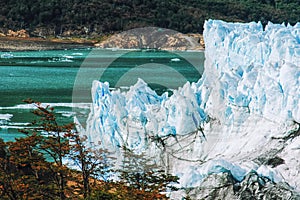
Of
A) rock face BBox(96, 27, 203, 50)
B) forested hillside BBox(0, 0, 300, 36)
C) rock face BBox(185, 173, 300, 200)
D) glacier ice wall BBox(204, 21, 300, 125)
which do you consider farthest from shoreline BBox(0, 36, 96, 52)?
rock face BBox(185, 173, 300, 200)

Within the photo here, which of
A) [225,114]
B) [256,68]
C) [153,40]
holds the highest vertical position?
[256,68]

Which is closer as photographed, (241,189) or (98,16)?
(241,189)

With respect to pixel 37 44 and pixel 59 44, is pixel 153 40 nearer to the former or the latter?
pixel 59 44

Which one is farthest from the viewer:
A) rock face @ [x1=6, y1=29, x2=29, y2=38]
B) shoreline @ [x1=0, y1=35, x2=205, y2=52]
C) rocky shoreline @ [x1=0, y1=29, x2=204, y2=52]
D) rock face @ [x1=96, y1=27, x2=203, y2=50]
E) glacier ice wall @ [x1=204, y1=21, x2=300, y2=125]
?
rock face @ [x1=6, y1=29, x2=29, y2=38]

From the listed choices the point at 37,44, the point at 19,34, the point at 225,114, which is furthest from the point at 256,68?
the point at 19,34

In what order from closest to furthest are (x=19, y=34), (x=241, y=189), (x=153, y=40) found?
(x=241, y=189), (x=153, y=40), (x=19, y=34)

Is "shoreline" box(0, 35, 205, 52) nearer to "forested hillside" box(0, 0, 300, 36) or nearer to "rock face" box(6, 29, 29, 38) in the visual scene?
"rock face" box(6, 29, 29, 38)

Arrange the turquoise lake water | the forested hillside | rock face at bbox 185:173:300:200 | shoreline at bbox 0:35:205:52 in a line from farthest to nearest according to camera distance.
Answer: the forested hillside → shoreline at bbox 0:35:205:52 → the turquoise lake water → rock face at bbox 185:173:300:200

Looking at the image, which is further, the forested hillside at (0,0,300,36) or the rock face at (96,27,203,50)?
the forested hillside at (0,0,300,36)
